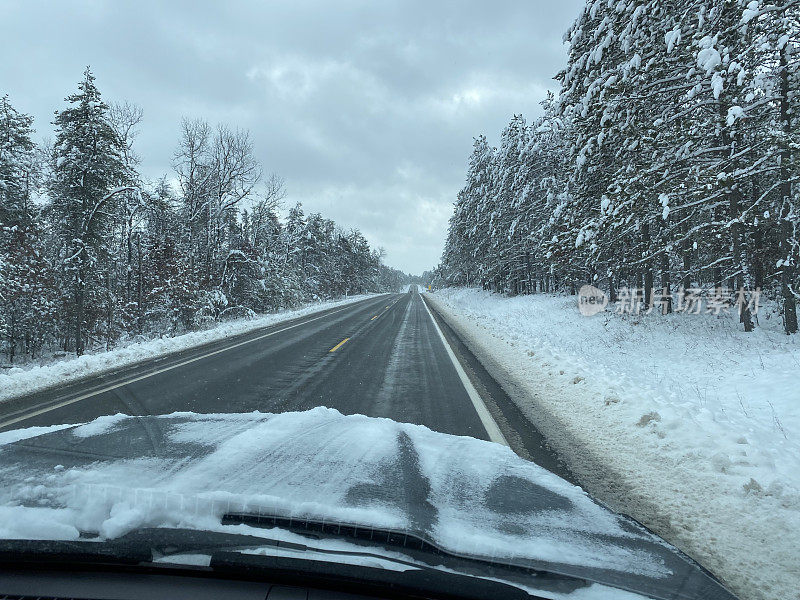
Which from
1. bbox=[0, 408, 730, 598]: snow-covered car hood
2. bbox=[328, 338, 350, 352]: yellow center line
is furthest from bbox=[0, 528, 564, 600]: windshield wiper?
bbox=[328, 338, 350, 352]: yellow center line

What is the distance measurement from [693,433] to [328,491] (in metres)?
3.98

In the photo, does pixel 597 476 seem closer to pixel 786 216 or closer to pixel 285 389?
pixel 285 389

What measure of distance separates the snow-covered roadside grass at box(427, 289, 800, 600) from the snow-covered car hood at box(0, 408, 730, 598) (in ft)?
2.61

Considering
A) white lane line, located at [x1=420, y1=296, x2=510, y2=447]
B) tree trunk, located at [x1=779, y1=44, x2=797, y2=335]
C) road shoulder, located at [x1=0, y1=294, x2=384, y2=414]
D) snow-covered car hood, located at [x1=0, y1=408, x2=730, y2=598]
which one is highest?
tree trunk, located at [x1=779, y1=44, x2=797, y2=335]

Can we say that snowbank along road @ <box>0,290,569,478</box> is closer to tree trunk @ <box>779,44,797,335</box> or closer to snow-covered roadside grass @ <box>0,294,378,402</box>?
snow-covered roadside grass @ <box>0,294,378,402</box>

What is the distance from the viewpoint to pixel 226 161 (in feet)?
82.4

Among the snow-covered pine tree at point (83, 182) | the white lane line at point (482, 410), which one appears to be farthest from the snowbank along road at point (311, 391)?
the snow-covered pine tree at point (83, 182)

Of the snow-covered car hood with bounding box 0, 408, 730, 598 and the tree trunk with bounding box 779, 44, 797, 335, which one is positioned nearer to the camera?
the snow-covered car hood with bounding box 0, 408, 730, 598

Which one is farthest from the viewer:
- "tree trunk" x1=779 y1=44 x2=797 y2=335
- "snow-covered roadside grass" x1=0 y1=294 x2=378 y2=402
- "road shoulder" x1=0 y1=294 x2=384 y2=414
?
"tree trunk" x1=779 y1=44 x2=797 y2=335

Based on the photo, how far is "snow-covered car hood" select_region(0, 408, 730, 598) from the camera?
1.84 m

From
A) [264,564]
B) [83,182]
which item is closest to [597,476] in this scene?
[264,564]

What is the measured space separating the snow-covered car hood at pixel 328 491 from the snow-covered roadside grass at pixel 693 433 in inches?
31.3

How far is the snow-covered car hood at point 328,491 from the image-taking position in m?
1.84

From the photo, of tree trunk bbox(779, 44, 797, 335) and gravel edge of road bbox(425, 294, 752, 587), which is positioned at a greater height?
tree trunk bbox(779, 44, 797, 335)
